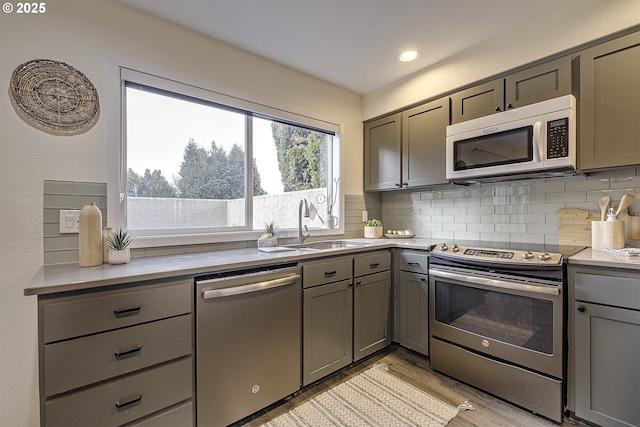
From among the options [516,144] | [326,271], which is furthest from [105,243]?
[516,144]

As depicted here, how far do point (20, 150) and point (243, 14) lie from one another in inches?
58.8

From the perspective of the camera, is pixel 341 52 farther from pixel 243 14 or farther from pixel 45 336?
pixel 45 336

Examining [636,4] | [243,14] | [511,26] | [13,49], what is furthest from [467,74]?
[13,49]

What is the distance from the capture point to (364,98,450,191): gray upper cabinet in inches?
98.3

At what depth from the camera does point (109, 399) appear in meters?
1.21

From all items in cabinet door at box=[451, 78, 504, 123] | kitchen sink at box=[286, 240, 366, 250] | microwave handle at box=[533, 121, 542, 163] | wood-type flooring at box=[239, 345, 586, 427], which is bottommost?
wood-type flooring at box=[239, 345, 586, 427]

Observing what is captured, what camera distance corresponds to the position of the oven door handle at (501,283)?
1622 mm

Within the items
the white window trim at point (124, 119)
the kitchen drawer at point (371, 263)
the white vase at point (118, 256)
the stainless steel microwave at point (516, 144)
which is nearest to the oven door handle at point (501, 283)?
the kitchen drawer at point (371, 263)

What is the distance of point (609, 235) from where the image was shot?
69.0 inches

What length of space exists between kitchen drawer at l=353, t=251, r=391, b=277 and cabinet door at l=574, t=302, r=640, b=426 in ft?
4.02

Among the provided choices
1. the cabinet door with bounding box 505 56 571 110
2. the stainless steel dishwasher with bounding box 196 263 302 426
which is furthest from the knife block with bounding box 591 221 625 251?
the stainless steel dishwasher with bounding box 196 263 302 426

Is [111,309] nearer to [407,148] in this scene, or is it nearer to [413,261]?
[413,261]

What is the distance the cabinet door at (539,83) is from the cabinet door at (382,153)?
0.96 metres

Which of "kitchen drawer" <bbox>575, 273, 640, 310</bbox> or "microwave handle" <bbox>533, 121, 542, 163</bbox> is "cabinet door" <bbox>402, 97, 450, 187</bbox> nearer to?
"microwave handle" <bbox>533, 121, 542, 163</bbox>
